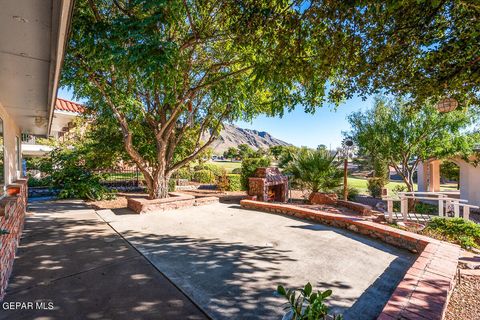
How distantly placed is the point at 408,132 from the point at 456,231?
21.3 ft

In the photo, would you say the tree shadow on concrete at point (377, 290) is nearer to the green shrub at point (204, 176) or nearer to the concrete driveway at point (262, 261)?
the concrete driveway at point (262, 261)

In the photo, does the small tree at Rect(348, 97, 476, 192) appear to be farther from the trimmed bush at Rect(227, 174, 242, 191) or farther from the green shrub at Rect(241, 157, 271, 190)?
the trimmed bush at Rect(227, 174, 242, 191)

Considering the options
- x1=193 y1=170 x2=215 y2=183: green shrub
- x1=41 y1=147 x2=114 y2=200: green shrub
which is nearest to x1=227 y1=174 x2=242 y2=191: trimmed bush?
x1=193 y1=170 x2=215 y2=183: green shrub

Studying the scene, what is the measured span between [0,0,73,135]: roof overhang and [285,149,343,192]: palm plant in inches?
346

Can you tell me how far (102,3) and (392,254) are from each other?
8643 millimetres

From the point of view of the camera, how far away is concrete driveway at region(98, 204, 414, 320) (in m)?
2.75

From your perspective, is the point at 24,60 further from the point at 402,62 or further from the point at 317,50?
the point at 402,62

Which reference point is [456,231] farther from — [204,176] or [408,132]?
[204,176]

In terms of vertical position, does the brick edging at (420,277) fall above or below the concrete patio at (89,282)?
above

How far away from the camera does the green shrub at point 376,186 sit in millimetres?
14859

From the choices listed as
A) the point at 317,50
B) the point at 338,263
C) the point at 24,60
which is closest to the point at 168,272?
the point at 338,263

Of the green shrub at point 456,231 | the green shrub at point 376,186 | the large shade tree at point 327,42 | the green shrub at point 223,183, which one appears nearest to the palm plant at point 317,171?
the green shrub at point 456,231

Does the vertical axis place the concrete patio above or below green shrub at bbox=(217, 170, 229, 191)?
below

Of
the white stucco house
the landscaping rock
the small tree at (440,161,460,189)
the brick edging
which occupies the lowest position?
the brick edging
